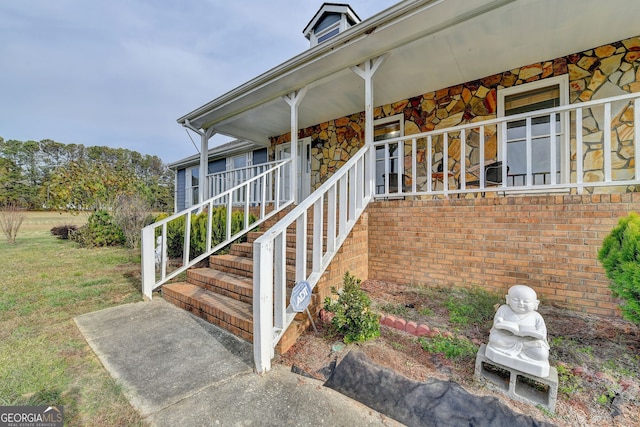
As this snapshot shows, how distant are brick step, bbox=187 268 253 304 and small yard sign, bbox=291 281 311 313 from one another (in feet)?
3.58

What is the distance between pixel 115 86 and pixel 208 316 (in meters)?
23.1

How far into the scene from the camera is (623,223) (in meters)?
2.04

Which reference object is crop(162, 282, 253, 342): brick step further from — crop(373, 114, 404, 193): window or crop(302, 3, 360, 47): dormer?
crop(302, 3, 360, 47): dormer

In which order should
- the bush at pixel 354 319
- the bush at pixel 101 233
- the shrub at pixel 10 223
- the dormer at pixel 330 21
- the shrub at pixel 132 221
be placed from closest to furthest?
the bush at pixel 354 319 → the dormer at pixel 330 21 → the shrub at pixel 132 221 → the bush at pixel 101 233 → the shrub at pixel 10 223

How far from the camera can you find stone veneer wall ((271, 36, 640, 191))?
3783 millimetres

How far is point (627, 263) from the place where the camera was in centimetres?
187

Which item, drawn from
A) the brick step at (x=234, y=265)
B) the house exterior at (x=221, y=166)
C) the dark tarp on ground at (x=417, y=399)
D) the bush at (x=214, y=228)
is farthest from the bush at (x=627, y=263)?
the house exterior at (x=221, y=166)

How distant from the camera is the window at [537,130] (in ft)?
13.7

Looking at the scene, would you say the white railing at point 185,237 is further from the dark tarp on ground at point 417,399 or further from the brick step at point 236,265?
the dark tarp on ground at point 417,399

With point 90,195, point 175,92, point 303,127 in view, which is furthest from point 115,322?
point 175,92

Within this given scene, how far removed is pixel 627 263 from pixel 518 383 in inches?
44.9

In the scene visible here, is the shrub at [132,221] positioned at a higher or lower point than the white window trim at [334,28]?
lower

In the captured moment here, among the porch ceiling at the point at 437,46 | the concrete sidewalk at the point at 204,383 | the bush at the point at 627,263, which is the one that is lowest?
the concrete sidewalk at the point at 204,383

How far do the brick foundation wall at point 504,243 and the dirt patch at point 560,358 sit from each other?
0.84 ft
